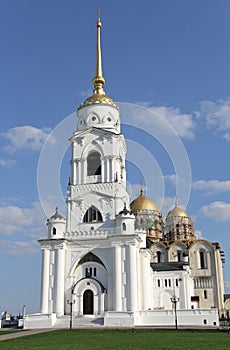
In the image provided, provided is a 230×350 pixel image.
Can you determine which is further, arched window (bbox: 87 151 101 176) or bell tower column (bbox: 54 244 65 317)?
arched window (bbox: 87 151 101 176)

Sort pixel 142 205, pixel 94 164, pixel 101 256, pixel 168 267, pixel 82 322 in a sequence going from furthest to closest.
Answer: pixel 142 205 < pixel 168 267 < pixel 94 164 < pixel 101 256 < pixel 82 322

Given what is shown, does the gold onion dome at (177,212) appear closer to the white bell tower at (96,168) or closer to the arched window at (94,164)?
the white bell tower at (96,168)

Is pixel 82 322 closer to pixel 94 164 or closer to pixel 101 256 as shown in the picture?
pixel 101 256

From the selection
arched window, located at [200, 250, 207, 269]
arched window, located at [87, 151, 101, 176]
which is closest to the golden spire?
arched window, located at [87, 151, 101, 176]

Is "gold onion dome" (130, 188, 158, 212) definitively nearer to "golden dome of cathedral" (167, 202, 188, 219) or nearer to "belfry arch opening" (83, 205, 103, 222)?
"golden dome of cathedral" (167, 202, 188, 219)

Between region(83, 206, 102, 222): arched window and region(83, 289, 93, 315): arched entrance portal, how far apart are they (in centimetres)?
684

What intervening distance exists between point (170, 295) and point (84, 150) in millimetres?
20375

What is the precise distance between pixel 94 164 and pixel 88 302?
14718 mm

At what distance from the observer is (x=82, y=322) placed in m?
32.3

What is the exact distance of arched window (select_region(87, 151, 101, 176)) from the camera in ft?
138

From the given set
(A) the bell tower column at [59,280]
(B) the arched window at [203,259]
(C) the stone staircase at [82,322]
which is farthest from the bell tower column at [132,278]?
(B) the arched window at [203,259]

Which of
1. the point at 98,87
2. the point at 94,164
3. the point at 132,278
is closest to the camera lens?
the point at 132,278

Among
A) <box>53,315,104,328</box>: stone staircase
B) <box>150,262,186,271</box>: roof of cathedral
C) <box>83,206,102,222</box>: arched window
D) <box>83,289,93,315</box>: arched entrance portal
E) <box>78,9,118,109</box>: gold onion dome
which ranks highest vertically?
<box>78,9,118,109</box>: gold onion dome

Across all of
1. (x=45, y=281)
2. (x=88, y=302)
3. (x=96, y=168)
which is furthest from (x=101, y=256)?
(x=96, y=168)
